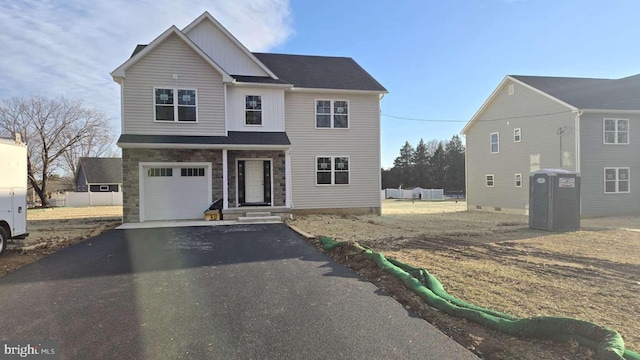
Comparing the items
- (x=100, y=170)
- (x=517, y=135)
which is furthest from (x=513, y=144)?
(x=100, y=170)

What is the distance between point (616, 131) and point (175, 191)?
2091 centimetres

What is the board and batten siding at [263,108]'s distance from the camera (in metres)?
15.6

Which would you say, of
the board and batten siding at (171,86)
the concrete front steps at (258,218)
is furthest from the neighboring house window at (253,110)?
the concrete front steps at (258,218)

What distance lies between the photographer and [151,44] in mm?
14086

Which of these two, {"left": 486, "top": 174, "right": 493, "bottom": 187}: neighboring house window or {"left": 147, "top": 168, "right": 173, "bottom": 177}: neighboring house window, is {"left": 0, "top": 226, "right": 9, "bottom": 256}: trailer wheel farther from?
{"left": 486, "top": 174, "right": 493, "bottom": 187}: neighboring house window

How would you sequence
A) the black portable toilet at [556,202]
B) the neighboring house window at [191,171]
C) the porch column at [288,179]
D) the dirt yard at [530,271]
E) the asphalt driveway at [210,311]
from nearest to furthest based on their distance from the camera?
the asphalt driveway at [210,311]
the dirt yard at [530,271]
the black portable toilet at [556,202]
the neighboring house window at [191,171]
the porch column at [288,179]

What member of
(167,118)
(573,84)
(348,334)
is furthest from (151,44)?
(573,84)

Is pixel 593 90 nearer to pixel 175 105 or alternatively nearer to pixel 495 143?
pixel 495 143

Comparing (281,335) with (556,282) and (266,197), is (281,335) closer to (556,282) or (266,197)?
(556,282)

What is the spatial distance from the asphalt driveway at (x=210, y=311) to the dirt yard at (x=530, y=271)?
71 cm

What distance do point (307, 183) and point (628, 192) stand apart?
633 inches

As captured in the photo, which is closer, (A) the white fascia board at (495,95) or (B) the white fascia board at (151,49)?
(B) the white fascia board at (151,49)

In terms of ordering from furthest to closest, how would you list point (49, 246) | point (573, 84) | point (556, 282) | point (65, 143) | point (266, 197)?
point (65, 143) < point (573, 84) < point (266, 197) < point (49, 246) < point (556, 282)

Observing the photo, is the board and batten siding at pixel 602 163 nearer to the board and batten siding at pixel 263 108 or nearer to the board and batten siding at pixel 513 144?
the board and batten siding at pixel 513 144
